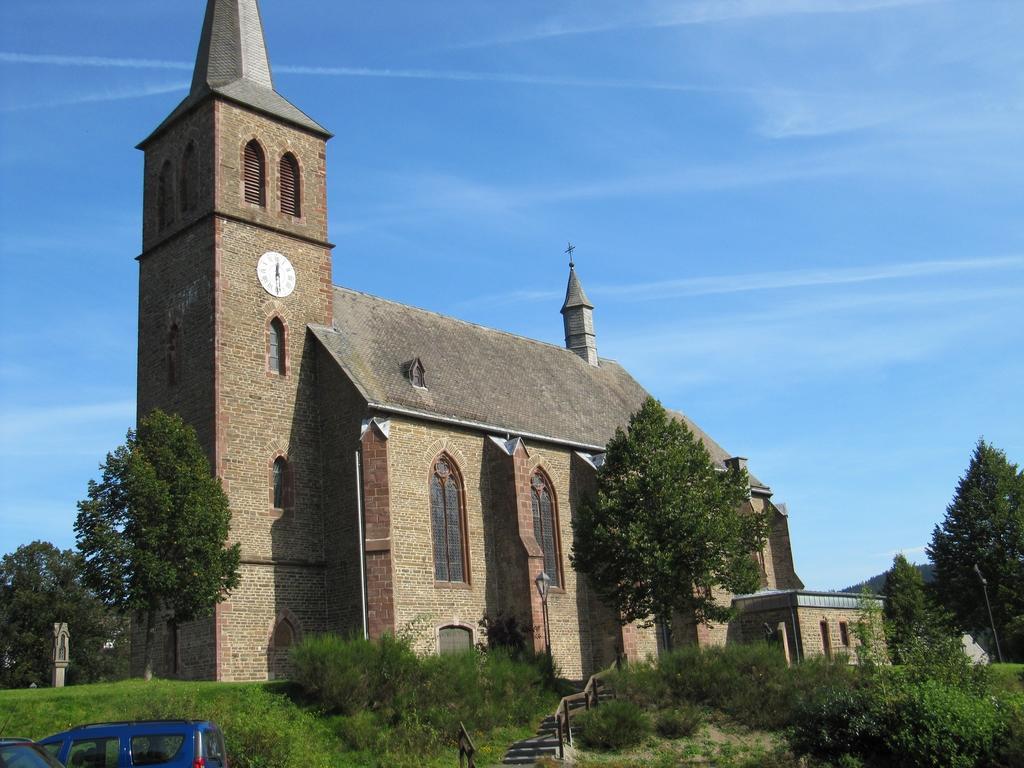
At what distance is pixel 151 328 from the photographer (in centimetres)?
3416

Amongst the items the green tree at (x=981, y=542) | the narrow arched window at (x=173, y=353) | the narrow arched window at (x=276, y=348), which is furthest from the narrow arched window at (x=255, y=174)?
the green tree at (x=981, y=542)

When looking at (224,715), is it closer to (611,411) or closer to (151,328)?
(151,328)

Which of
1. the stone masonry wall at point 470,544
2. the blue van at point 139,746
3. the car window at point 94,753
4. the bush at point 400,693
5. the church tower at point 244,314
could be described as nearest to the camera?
the blue van at point 139,746

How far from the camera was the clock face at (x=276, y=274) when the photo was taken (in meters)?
33.2

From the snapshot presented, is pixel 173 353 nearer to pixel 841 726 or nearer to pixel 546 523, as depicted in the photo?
pixel 546 523

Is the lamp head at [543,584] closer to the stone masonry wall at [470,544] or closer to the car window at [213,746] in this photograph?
the stone masonry wall at [470,544]

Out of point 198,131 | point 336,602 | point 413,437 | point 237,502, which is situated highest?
point 198,131

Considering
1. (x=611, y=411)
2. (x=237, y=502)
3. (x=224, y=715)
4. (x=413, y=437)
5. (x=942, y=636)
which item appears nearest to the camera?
(x=224, y=715)

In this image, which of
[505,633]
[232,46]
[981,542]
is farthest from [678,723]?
[981,542]

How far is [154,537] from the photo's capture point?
25.9 meters

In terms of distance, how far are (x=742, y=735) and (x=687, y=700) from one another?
7.23 feet

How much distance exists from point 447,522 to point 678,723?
11438mm

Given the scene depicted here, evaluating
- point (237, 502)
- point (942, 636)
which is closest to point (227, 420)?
point (237, 502)

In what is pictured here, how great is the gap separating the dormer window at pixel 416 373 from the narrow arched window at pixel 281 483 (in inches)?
209
